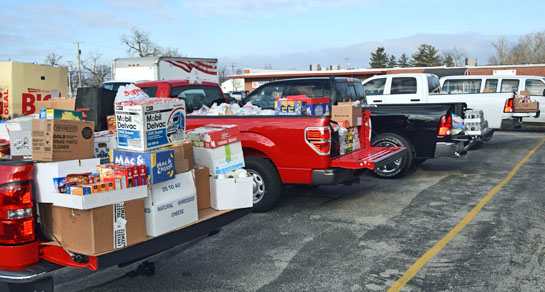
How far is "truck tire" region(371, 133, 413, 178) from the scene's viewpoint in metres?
8.82

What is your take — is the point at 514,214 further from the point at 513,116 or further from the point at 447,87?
the point at 447,87

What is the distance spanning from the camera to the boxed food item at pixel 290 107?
259 inches

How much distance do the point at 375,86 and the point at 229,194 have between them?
33.9 feet

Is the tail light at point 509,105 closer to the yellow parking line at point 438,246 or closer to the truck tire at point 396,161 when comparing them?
the yellow parking line at point 438,246

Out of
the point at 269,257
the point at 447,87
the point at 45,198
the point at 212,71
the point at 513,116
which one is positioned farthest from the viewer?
the point at 212,71

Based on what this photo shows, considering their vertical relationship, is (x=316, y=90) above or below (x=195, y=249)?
above

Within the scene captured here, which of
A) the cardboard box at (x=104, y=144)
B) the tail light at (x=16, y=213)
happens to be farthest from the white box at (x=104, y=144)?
the tail light at (x=16, y=213)

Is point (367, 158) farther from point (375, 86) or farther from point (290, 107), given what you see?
point (375, 86)

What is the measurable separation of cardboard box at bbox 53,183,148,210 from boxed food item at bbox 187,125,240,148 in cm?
134

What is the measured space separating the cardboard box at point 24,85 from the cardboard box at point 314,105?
3.82 meters

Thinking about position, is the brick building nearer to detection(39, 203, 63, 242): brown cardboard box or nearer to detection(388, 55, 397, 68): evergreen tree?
detection(39, 203, 63, 242): brown cardboard box

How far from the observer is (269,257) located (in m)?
5.00

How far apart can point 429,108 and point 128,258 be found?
6.94 metres

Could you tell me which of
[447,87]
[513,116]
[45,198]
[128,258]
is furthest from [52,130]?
[447,87]
